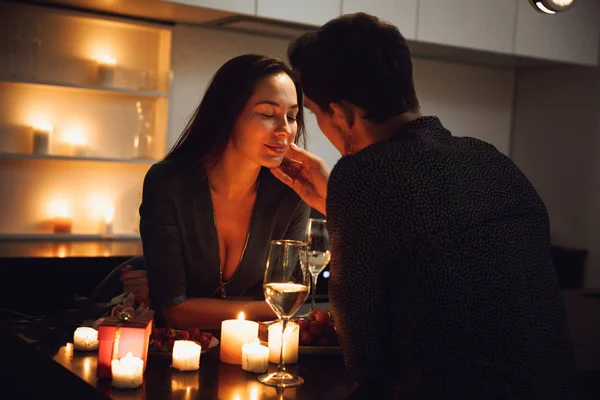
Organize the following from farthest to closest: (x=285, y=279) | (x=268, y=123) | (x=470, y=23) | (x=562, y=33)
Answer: (x=562, y=33), (x=470, y=23), (x=268, y=123), (x=285, y=279)

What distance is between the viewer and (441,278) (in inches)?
46.6

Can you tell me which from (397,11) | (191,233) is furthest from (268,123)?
(397,11)

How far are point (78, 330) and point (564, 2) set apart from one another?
2026 mm

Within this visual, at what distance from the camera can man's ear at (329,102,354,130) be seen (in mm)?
1382

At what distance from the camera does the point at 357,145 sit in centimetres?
142

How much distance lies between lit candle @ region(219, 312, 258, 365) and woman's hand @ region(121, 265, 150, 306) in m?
0.50

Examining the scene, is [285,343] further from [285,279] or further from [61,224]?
[61,224]

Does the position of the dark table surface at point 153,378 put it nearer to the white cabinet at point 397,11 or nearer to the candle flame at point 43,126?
the candle flame at point 43,126

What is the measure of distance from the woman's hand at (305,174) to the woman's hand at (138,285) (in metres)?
0.43

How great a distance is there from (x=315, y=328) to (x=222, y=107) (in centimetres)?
75

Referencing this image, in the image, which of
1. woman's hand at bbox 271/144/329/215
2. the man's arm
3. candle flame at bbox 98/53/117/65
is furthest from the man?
candle flame at bbox 98/53/117/65

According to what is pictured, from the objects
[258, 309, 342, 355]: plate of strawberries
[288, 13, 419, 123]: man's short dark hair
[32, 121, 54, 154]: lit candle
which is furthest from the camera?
[32, 121, 54, 154]: lit candle

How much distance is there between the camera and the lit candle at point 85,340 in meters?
1.42

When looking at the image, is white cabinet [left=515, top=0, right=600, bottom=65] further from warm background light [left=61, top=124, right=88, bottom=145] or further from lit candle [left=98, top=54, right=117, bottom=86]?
warm background light [left=61, top=124, right=88, bottom=145]
